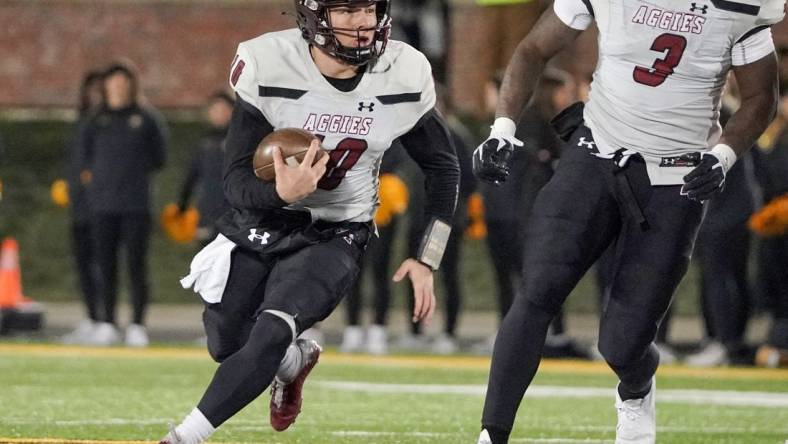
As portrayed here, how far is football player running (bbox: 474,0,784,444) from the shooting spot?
223 inches

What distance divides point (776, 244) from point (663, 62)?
5825 millimetres

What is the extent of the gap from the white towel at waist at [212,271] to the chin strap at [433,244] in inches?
25.6

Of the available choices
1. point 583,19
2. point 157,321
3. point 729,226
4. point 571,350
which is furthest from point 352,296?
point 583,19

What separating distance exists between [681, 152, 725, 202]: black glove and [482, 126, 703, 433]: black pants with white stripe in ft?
0.70

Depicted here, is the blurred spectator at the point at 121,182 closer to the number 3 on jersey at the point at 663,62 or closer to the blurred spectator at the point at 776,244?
the blurred spectator at the point at 776,244

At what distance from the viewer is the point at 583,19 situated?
582cm

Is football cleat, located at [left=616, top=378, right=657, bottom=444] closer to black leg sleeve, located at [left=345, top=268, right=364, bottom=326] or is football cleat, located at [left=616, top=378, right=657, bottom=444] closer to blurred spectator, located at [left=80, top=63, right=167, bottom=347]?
black leg sleeve, located at [left=345, top=268, right=364, bottom=326]

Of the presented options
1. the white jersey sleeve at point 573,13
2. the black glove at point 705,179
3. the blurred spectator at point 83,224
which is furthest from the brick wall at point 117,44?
the black glove at point 705,179

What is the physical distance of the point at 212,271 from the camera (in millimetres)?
5871

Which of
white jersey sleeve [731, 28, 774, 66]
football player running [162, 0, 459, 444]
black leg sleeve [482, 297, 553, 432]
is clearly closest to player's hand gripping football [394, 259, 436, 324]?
football player running [162, 0, 459, 444]

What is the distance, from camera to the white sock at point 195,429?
5.20m

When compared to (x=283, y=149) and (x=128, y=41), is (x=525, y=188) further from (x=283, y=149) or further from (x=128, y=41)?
(x=128, y=41)

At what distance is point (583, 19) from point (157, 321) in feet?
31.2

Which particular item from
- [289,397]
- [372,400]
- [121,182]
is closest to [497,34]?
[121,182]
